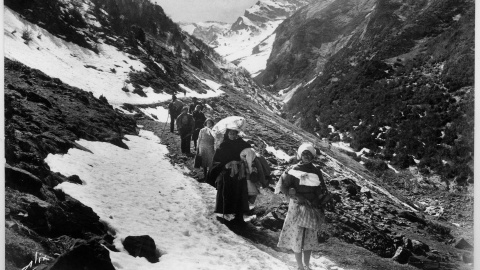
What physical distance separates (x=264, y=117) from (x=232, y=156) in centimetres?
128

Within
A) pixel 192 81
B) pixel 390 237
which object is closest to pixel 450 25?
pixel 192 81

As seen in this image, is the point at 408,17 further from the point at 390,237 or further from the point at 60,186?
the point at 60,186

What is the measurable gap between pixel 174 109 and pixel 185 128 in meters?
0.35

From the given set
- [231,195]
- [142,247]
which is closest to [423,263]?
[231,195]

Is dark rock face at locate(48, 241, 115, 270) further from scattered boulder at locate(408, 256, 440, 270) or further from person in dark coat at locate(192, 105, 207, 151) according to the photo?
scattered boulder at locate(408, 256, 440, 270)

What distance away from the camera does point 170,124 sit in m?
5.62

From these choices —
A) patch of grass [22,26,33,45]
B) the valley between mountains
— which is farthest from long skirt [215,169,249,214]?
patch of grass [22,26,33,45]

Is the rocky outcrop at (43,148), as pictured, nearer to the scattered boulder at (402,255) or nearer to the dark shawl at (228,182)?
the dark shawl at (228,182)

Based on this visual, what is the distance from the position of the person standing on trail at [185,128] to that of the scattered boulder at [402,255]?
2.65 m

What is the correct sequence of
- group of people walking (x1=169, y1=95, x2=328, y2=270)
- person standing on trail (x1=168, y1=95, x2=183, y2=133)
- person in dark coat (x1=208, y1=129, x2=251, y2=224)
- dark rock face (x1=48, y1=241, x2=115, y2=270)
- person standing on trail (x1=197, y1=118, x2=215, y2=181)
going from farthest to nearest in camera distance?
person standing on trail (x1=168, y1=95, x2=183, y2=133), person standing on trail (x1=197, y1=118, x2=215, y2=181), person in dark coat (x1=208, y1=129, x2=251, y2=224), group of people walking (x1=169, y1=95, x2=328, y2=270), dark rock face (x1=48, y1=241, x2=115, y2=270)

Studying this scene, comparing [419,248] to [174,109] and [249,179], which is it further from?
[174,109]

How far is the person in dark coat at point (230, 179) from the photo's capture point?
4.38 meters

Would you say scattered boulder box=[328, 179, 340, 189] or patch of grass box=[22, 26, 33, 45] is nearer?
scattered boulder box=[328, 179, 340, 189]

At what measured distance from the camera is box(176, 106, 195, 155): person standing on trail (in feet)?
17.1
